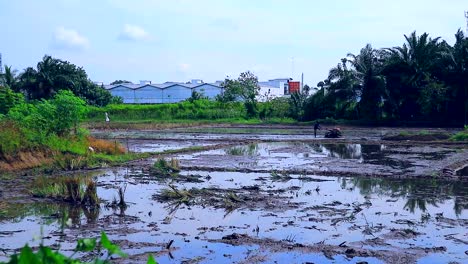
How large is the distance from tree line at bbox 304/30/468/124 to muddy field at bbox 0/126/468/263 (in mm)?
22176

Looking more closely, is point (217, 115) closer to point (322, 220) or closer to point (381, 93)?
point (381, 93)

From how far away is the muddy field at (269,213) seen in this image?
9500 mm

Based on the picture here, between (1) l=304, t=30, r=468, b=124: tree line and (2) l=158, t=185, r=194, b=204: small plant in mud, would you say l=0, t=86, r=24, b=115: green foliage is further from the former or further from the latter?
(1) l=304, t=30, r=468, b=124: tree line

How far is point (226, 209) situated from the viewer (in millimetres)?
13031

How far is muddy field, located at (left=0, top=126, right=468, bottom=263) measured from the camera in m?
9.50

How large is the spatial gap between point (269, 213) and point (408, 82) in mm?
34435

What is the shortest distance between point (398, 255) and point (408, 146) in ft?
69.9

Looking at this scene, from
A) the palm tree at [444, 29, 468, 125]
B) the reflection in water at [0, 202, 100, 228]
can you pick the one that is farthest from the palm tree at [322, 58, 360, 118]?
the reflection in water at [0, 202, 100, 228]

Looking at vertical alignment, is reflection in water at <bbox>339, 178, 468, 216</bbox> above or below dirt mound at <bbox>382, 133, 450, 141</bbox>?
below

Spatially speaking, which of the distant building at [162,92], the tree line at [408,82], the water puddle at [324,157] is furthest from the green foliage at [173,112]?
the water puddle at [324,157]

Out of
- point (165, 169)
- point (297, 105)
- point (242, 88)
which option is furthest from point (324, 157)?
point (242, 88)

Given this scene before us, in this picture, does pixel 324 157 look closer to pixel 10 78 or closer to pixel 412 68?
pixel 412 68

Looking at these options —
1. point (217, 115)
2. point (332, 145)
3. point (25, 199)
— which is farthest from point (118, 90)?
point (25, 199)

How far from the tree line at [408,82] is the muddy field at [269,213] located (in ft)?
72.8
